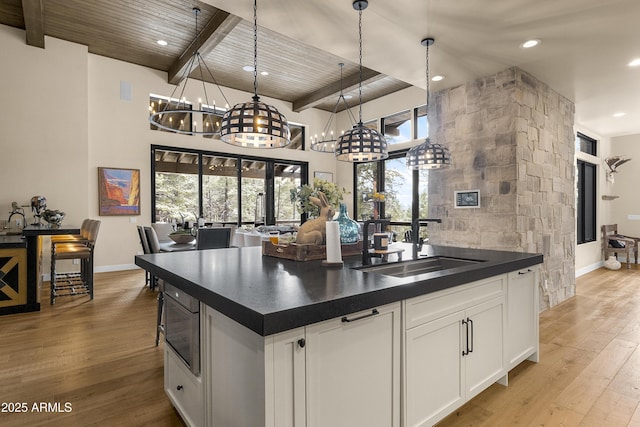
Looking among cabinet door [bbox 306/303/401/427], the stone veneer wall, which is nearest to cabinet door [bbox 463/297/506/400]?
cabinet door [bbox 306/303/401/427]

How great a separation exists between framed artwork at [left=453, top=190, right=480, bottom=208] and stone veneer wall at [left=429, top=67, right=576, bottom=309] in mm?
58

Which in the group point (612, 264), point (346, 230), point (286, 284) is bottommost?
point (612, 264)

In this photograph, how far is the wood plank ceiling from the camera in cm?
468

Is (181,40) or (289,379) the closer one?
(289,379)

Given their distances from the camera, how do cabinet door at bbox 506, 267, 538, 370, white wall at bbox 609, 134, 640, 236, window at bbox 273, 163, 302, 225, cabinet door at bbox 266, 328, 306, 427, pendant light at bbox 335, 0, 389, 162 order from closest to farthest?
cabinet door at bbox 266, 328, 306, 427, cabinet door at bbox 506, 267, 538, 370, pendant light at bbox 335, 0, 389, 162, white wall at bbox 609, 134, 640, 236, window at bbox 273, 163, 302, 225

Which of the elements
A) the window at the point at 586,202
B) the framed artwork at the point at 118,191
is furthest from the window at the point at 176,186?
the window at the point at 586,202

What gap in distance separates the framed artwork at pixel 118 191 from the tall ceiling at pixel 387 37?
2.09 m

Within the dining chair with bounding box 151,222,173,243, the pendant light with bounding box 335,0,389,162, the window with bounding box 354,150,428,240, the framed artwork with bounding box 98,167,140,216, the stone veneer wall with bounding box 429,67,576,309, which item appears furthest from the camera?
the window with bounding box 354,150,428,240

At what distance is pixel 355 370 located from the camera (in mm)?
1388

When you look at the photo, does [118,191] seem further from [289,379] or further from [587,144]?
[587,144]

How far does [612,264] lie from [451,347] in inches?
292

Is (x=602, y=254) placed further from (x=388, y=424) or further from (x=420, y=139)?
(x=388, y=424)

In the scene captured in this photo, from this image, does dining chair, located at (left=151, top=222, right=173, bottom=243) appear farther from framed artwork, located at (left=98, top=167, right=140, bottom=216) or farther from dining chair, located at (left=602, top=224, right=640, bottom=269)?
dining chair, located at (left=602, top=224, right=640, bottom=269)

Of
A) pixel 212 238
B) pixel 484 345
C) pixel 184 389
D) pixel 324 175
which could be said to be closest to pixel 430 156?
pixel 484 345
